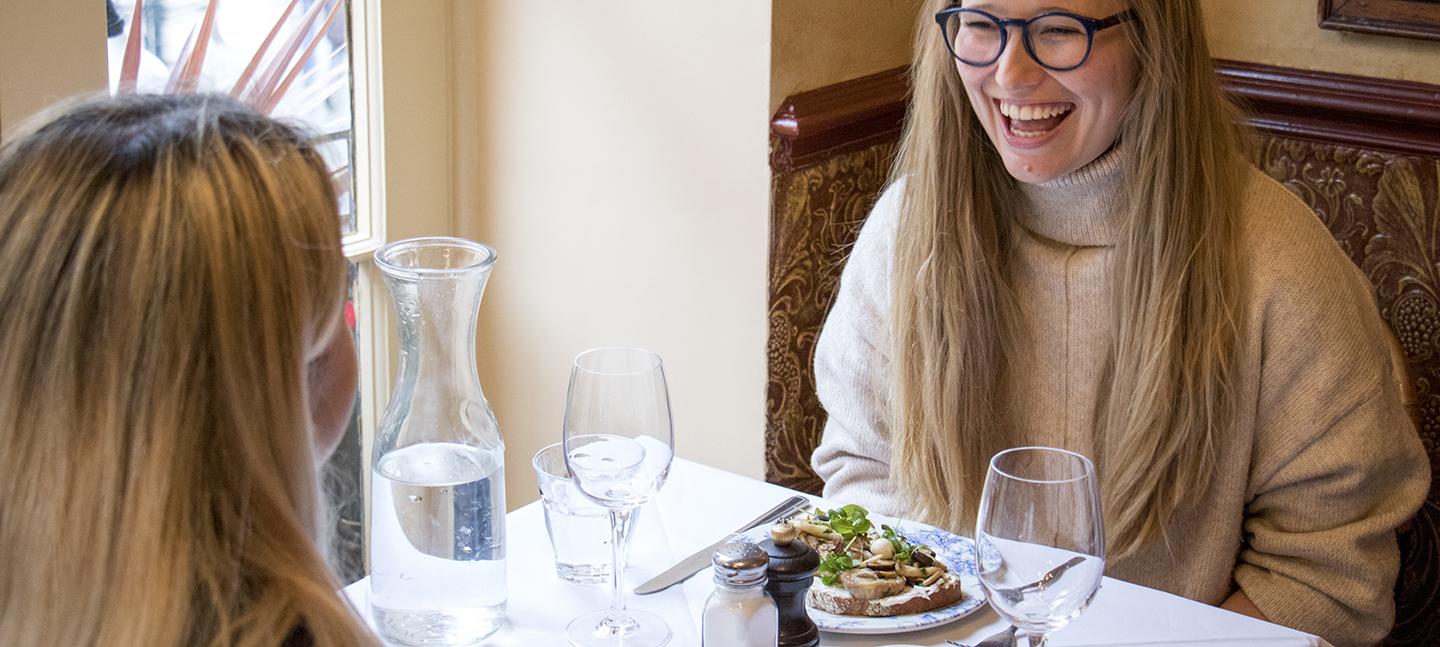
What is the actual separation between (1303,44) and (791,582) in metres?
1.74

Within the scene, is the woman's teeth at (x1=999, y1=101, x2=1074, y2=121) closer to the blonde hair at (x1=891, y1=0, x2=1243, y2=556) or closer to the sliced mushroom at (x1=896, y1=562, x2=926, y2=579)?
the blonde hair at (x1=891, y1=0, x2=1243, y2=556)

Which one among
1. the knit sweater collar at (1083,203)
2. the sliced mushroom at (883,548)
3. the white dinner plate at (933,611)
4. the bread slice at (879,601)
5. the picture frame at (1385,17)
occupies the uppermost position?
the picture frame at (1385,17)

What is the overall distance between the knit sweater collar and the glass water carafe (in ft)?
2.62

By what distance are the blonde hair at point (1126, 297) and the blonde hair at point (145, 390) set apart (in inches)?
39.5

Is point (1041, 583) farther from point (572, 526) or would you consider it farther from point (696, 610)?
point (572, 526)

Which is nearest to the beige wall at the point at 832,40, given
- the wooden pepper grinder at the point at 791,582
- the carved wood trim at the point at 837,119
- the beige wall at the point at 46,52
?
the carved wood trim at the point at 837,119

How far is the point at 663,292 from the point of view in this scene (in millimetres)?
2408

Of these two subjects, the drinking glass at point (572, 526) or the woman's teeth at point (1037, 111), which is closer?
the drinking glass at point (572, 526)

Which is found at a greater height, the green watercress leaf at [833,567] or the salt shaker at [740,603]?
the salt shaker at [740,603]

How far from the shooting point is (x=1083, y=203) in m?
1.69

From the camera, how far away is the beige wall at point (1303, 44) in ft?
7.56

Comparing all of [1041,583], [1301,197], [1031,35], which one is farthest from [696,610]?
[1301,197]

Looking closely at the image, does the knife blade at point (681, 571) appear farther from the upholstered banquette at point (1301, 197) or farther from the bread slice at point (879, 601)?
the upholstered banquette at point (1301, 197)

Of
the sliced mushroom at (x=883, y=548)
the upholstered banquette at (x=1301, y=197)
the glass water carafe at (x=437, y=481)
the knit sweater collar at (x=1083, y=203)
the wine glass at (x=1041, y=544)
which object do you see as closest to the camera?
the wine glass at (x=1041, y=544)
